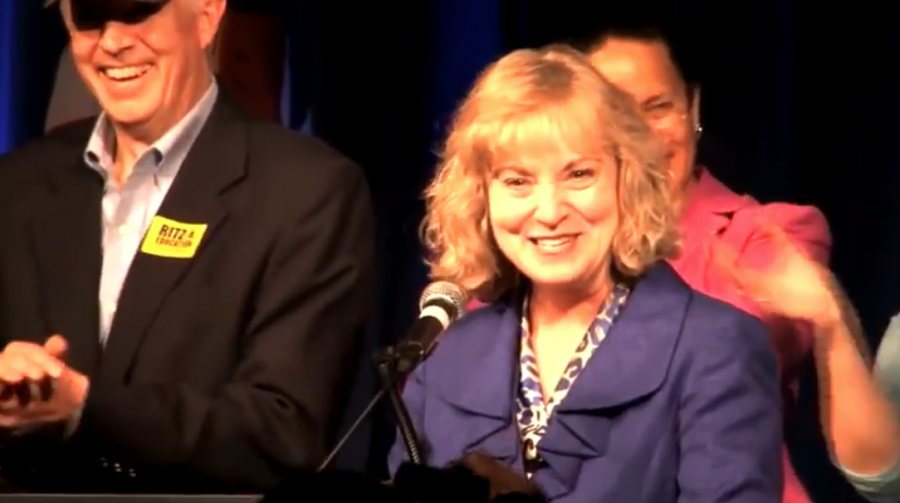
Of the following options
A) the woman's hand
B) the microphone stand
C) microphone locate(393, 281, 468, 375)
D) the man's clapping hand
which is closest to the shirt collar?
the man's clapping hand

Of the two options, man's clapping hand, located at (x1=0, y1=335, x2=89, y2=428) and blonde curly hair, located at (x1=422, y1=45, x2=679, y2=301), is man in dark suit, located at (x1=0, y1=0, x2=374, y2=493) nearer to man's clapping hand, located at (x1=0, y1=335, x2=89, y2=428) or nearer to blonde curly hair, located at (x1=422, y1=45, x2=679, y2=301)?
man's clapping hand, located at (x1=0, y1=335, x2=89, y2=428)

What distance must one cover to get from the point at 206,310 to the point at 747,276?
2.23ft

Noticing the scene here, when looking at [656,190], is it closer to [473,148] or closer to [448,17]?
[473,148]

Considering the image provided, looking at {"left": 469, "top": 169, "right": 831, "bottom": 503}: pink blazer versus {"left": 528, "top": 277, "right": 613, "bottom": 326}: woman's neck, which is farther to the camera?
{"left": 469, "top": 169, "right": 831, "bottom": 503}: pink blazer

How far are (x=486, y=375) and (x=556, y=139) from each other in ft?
0.89

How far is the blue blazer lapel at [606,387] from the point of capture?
5.26 ft

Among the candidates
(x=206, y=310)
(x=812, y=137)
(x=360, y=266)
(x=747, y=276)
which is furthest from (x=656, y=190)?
(x=812, y=137)

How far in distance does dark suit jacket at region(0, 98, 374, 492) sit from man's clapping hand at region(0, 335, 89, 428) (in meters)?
0.03

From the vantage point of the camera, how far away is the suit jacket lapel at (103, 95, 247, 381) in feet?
6.45

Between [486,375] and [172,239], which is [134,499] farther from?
[172,239]

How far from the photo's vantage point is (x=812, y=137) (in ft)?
7.84

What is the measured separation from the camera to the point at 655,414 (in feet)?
5.21

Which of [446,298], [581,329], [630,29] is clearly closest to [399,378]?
[446,298]

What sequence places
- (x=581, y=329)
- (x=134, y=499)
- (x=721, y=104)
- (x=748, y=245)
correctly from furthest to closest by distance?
(x=721, y=104)
(x=748, y=245)
(x=581, y=329)
(x=134, y=499)
